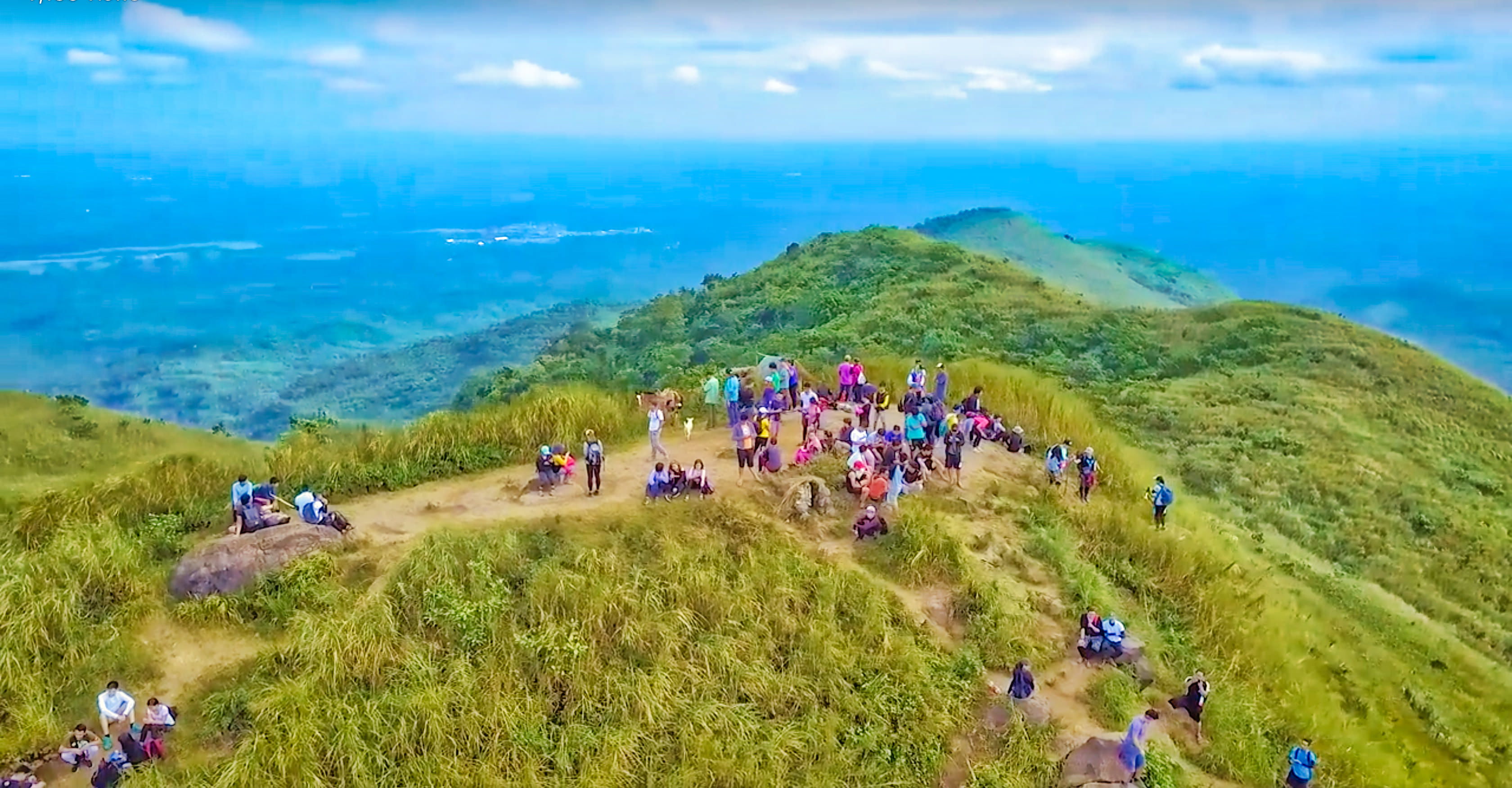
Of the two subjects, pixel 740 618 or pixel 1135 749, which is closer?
pixel 1135 749

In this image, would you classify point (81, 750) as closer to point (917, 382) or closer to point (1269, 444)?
point (917, 382)

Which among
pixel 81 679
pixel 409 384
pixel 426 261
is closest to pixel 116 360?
pixel 409 384

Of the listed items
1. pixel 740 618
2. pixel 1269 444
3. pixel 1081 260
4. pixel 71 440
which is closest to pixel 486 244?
pixel 1081 260

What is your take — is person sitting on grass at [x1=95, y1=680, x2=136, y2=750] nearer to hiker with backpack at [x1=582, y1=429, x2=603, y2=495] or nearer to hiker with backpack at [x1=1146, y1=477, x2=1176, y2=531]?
hiker with backpack at [x1=582, y1=429, x2=603, y2=495]

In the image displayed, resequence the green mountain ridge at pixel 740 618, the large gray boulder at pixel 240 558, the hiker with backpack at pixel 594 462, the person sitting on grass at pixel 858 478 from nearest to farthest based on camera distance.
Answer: the green mountain ridge at pixel 740 618 < the large gray boulder at pixel 240 558 < the hiker with backpack at pixel 594 462 < the person sitting on grass at pixel 858 478

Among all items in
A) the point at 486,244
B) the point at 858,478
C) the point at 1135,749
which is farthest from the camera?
the point at 486,244

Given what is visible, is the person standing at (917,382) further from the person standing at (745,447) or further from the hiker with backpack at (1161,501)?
the hiker with backpack at (1161,501)

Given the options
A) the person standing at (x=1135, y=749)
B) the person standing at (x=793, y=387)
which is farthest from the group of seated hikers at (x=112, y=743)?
the person standing at (x=793, y=387)
